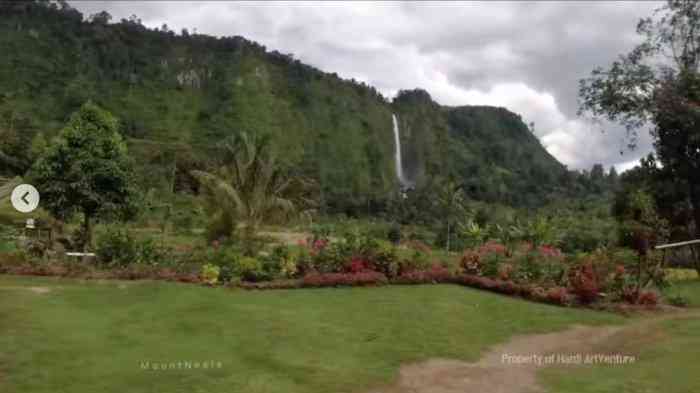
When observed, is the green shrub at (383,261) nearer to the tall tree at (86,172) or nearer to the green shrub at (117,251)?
the green shrub at (117,251)

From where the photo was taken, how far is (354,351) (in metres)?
6.80

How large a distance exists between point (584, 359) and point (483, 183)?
65875mm

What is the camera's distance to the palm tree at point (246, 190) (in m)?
14.8

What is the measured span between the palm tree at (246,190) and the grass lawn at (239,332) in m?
4.64

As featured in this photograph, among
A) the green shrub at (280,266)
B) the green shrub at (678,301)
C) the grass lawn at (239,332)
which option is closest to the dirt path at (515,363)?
the grass lawn at (239,332)

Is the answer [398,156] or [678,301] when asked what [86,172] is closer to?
[678,301]

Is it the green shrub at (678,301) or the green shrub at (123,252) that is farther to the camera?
the green shrub at (123,252)

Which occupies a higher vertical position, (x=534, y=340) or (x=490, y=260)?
(x=490, y=260)

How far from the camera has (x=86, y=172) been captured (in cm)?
1332

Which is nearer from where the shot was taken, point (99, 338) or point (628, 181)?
point (99, 338)

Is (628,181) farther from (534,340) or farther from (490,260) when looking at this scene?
(534,340)

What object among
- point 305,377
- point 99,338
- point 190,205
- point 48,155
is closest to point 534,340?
point 305,377

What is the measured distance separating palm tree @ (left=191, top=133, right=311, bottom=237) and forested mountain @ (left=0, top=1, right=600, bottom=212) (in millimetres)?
27351

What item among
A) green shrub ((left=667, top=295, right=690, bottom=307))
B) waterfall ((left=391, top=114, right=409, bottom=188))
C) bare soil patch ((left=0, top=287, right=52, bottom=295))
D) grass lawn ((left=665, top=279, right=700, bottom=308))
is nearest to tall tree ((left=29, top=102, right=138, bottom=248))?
bare soil patch ((left=0, top=287, right=52, bottom=295))
